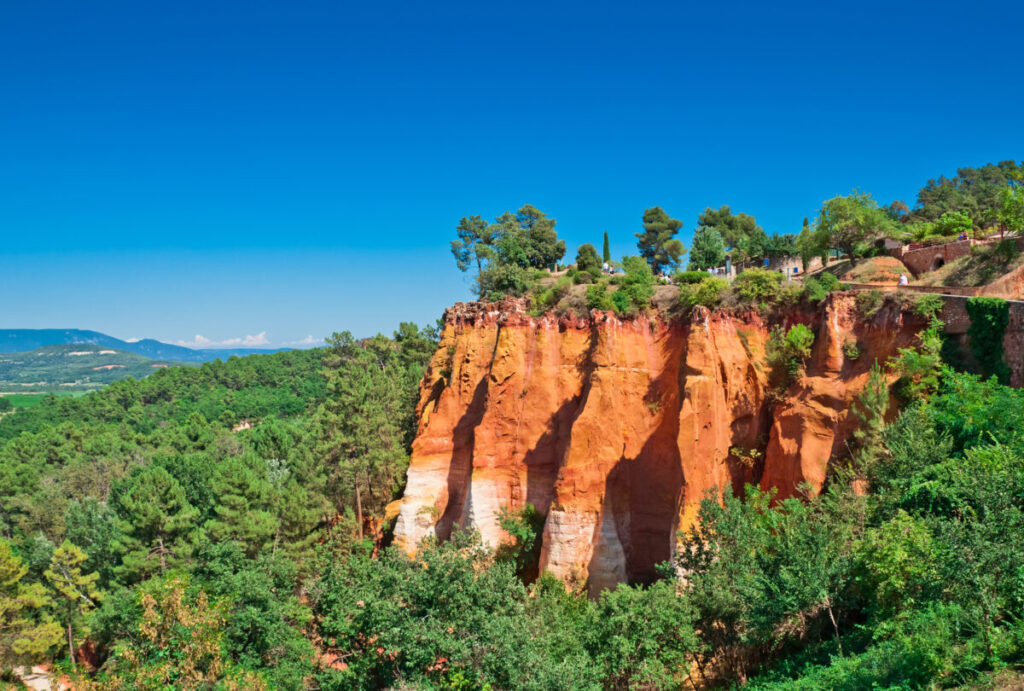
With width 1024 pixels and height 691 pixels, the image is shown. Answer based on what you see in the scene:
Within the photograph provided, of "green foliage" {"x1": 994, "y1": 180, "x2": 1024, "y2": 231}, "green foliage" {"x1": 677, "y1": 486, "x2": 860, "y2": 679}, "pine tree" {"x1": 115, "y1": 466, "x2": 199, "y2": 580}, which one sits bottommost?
"pine tree" {"x1": 115, "y1": 466, "x2": 199, "y2": 580}

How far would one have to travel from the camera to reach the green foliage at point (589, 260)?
3581cm

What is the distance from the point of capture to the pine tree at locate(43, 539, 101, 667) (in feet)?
115

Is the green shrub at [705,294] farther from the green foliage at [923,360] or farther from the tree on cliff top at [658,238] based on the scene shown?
the tree on cliff top at [658,238]

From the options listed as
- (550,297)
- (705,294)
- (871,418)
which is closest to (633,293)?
(705,294)

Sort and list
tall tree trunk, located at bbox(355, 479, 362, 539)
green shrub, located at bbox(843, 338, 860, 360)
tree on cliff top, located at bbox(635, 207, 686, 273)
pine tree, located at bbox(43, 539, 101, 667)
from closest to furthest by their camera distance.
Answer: green shrub, located at bbox(843, 338, 860, 360)
pine tree, located at bbox(43, 539, 101, 667)
tall tree trunk, located at bbox(355, 479, 362, 539)
tree on cliff top, located at bbox(635, 207, 686, 273)

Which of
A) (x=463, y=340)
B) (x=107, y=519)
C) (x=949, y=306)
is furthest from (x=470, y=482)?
(x=107, y=519)

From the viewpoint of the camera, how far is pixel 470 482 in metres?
29.7

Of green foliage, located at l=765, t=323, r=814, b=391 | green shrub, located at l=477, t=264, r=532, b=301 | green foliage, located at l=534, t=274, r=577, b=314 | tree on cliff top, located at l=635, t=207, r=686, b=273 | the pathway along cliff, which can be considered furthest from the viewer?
tree on cliff top, located at l=635, t=207, r=686, b=273

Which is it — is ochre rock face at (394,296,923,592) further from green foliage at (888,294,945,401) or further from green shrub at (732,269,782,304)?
Answer: green shrub at (732,269,782,304)

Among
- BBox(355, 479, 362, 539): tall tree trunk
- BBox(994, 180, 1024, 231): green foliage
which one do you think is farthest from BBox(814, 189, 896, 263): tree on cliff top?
BBox(355, 479, 362, 539): tall tree trunk

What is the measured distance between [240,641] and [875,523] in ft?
76.7

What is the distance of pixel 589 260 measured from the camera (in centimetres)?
4144

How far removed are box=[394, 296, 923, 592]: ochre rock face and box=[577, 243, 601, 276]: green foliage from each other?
611 cm

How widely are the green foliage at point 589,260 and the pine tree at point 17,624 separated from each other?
3346cm
